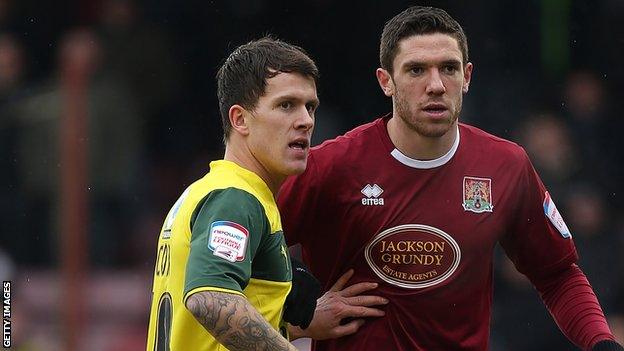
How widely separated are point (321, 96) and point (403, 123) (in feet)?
14.3

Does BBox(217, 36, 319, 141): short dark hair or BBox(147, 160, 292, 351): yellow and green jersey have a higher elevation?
BBox(217, 36, 319, 141): short dark hair

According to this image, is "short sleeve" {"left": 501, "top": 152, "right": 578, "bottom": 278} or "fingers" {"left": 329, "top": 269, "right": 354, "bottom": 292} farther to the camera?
"short sleeve" {"left": 501, "top": 152, "right": 578, "bottom": 278}

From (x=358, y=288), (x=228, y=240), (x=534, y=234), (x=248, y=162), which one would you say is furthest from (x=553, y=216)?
(x=228, y=240)

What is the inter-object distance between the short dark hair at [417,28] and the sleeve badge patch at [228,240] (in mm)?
1238

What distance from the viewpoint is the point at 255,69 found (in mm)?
3869

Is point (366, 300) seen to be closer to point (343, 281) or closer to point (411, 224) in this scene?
point (343, 281)

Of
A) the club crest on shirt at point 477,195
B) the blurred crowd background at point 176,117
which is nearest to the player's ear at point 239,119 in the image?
the club crest on shirt at point 477,195

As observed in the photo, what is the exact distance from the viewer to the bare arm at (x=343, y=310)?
443cm

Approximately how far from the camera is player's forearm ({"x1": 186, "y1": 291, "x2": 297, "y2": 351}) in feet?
11.4

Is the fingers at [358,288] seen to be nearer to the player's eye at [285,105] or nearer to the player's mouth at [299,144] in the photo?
the player's mouth at [299,144]

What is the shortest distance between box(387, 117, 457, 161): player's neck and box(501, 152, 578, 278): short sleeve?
30 centimetres

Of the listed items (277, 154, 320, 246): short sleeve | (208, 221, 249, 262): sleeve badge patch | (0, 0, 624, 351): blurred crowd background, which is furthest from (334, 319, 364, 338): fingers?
(0, 0, 624, 351): blurred crowd background

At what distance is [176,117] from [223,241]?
209 inches

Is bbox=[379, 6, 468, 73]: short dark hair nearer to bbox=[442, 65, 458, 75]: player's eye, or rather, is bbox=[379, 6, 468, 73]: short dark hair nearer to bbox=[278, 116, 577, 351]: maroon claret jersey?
bbox=[442, 65, 458, 75]: player's eye
